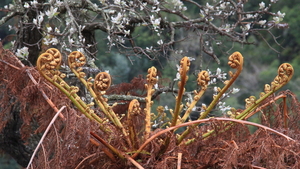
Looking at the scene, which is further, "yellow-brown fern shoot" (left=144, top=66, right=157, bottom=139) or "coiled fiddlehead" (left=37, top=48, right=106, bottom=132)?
"yellow-brown fern shoot" (left=144, top=66, right=157, bottom=139)

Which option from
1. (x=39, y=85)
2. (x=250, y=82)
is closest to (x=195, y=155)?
(x=39, y=85)

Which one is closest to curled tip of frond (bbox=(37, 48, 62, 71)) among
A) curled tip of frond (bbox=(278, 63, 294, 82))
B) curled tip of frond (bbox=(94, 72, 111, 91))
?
curled tip of frond (bbox=(94, 72, 111, 91))

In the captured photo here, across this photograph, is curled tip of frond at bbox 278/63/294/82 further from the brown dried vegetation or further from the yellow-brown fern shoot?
the yellow-brown fern shoot

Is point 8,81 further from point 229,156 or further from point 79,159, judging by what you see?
point 229,156

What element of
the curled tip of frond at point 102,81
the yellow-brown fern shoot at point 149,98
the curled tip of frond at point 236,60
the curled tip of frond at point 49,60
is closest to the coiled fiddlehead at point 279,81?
the curled tip of frond at point 236,60

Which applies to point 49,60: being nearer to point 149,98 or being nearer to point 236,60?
point 149,98

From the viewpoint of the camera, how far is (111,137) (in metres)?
1.05

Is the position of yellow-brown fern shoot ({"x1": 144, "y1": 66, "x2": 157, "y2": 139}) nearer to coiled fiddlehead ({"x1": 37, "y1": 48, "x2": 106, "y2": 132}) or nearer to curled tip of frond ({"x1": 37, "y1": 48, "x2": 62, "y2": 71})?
coiled fiddlehead ({"x1": 37, "y1": 48, "x2": 106, "y2": 132})

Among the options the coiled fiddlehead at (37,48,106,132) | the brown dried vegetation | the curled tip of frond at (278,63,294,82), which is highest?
the curled tip of frond at (278,63,294,82)

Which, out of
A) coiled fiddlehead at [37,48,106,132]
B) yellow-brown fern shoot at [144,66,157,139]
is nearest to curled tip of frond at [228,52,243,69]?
yellow-brown fern shoot at [144,66,157,139]

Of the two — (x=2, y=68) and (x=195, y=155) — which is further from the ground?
(x=2, y=68)

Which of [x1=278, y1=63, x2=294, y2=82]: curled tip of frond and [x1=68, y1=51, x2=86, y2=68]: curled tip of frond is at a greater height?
[x1=278, y1=63, x2=294, y2=82]: curled tip of frond

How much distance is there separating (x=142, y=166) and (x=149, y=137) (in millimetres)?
90

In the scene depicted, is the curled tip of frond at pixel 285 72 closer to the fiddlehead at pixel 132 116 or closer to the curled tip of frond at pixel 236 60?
the curled tip of frond at pixel 236 60
